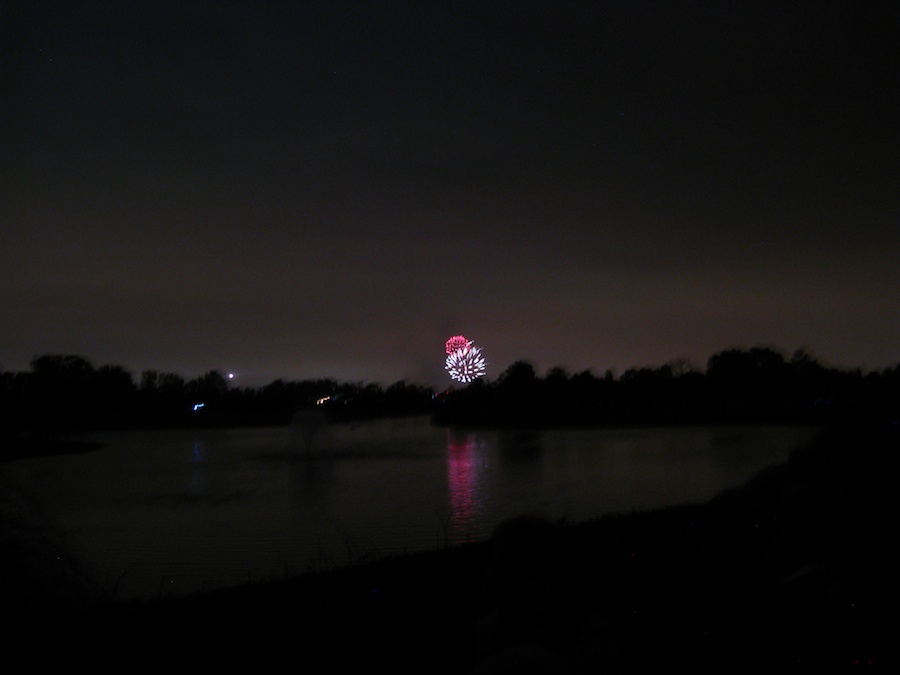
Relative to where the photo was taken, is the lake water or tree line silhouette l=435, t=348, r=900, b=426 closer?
the lake water

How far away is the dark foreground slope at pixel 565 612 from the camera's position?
3207 mm

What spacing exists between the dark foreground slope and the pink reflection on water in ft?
14.4

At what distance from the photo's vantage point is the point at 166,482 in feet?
71.8

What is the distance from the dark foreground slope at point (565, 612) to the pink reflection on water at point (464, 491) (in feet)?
14.4

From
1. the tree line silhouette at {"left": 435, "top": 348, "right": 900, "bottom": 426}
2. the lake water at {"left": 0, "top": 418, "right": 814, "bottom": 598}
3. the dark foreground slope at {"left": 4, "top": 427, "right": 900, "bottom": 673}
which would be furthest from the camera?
the tree line silhouette at {"left": 435, "top": 348, "right": 900, "bottom": 426}

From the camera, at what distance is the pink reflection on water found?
39.2 feet

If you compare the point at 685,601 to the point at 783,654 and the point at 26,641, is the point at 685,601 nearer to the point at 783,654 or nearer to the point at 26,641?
the point at 783,654

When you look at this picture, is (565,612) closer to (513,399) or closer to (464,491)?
(464,491)

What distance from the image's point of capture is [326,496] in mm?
17188

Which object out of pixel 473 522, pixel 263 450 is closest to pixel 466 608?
pixel 473 522

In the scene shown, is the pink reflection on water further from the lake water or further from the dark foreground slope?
the dark foreground slope

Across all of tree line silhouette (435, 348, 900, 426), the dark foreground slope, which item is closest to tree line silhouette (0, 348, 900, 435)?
tree line silhouette (435, 348, 900, 426)

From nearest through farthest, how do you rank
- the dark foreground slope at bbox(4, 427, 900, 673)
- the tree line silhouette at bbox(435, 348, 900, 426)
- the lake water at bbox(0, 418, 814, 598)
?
1. the dark foreground slope at bbox(4, 427, 900, 673)
2. the lake water at bbox(0, 418, 814, 598)
3. the tree line silhouette at bbox(435, 348, 900, 426)

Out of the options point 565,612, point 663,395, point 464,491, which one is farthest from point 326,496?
point 663,395
